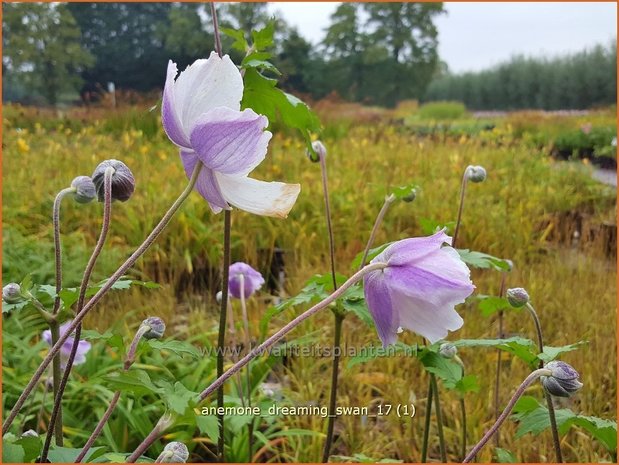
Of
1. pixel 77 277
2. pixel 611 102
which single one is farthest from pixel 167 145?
pixel 611 102

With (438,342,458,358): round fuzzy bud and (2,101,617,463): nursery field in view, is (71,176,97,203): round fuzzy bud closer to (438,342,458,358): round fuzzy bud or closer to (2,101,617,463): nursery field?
(2,101,617,463): nursery field

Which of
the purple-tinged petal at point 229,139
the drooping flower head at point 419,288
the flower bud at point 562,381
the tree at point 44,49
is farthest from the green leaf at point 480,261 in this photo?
the tree at point 44,49

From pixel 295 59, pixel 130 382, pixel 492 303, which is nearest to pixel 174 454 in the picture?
pixel 130 382

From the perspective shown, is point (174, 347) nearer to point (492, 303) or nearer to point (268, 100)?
point (268, 100)

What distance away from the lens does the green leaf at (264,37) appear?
921 mm

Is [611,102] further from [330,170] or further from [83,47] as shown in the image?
[330,170]

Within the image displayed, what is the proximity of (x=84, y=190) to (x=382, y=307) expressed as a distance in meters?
0.39

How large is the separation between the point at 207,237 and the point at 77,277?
62 cm

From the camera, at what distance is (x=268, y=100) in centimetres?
90

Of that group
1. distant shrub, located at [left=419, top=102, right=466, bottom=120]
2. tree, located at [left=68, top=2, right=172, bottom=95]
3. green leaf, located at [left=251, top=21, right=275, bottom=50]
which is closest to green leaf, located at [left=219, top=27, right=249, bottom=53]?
green leaf, located at [left=251, top=21, right=275, bottom=50]

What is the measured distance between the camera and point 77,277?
247 cm

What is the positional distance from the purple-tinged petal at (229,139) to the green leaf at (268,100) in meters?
0.31

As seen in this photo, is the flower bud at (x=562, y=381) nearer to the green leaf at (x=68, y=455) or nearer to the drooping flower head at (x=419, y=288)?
the drooping flower head at (x=419, y=288)

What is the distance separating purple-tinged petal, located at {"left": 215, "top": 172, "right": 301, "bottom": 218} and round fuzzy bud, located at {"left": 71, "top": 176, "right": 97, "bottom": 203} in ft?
0.65
